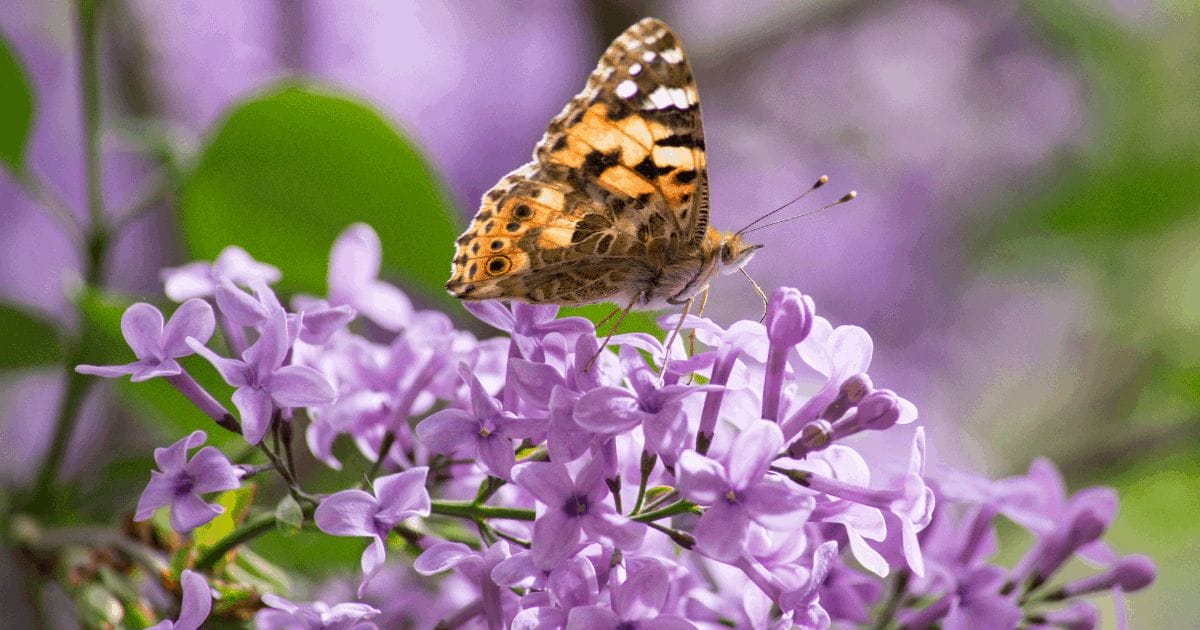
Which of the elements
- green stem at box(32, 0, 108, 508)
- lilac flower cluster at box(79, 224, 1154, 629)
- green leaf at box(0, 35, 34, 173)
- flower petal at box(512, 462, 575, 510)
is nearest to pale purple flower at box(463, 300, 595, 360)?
lilac flower cluster at box(79, 224, 1154, 629)

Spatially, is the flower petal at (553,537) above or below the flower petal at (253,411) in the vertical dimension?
below

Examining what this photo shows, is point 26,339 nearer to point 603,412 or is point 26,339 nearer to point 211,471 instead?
point 211,471

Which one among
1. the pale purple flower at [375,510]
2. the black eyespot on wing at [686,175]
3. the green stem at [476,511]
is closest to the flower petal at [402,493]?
the pale purple flower at [375,510]

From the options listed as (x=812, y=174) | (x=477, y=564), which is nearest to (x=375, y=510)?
(x=477, y=564)

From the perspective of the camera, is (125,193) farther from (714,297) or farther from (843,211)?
(843,211)

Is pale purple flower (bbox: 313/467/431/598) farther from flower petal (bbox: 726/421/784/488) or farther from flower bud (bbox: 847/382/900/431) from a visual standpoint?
flower bud (bbox: 847/382/900/431)

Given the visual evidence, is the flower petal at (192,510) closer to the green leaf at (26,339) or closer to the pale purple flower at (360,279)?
the pale purple flower at (360,279)
